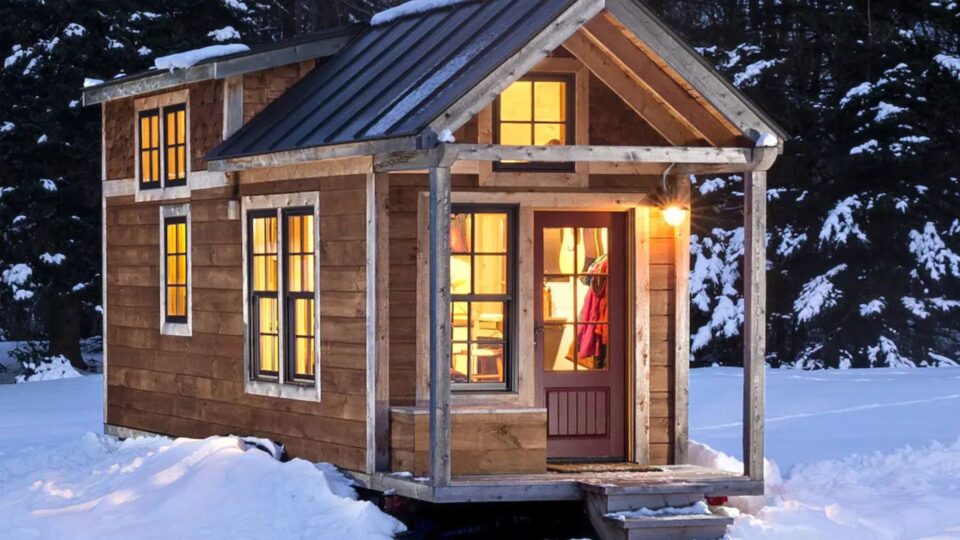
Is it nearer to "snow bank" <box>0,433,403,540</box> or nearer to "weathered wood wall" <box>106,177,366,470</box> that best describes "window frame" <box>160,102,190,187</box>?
"weathered wood wall" <box>106,177,366,470</box>

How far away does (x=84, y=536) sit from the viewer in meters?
12.5

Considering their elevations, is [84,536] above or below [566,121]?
below

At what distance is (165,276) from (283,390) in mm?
2770

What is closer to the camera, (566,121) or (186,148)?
(566,121)

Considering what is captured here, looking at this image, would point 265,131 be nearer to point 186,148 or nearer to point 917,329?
point 186,148

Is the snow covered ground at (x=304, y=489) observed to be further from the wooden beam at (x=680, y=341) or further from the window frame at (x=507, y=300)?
the window frame at (x=507, y=300)

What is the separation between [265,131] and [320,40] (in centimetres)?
141

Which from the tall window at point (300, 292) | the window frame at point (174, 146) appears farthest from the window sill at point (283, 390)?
the window frame at point (174, 146)

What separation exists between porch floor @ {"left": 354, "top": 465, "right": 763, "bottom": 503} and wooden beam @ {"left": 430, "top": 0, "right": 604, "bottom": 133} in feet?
9.01

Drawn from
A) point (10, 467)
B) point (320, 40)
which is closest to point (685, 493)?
point (320, 40)

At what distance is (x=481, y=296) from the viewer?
13.7m

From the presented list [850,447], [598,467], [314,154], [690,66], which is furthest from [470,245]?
[850,447]

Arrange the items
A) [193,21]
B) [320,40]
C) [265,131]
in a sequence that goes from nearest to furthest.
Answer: [265,131]
[320,40]
[193,21]

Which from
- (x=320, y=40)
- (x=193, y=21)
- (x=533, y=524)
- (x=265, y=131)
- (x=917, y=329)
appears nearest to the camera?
(x=533, y=524)
